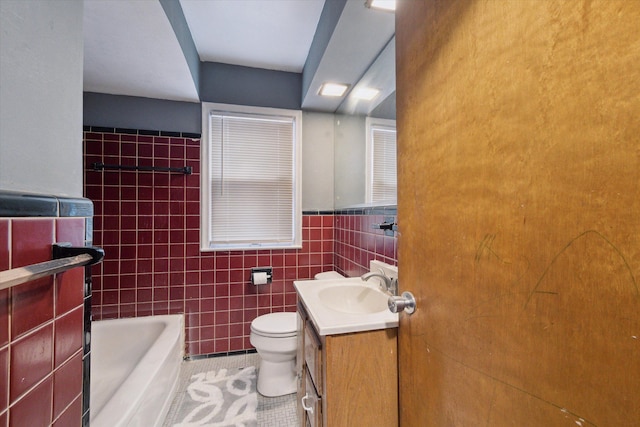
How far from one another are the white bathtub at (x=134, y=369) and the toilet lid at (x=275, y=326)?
568 millimetres

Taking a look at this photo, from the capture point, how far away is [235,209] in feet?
7.57

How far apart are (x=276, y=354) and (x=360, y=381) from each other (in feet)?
3.25

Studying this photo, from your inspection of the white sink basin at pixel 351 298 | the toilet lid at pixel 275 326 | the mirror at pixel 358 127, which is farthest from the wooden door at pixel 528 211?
the toilet lid at pixel 275 326

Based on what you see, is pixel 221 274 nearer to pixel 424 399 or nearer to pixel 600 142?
pixel 424 399

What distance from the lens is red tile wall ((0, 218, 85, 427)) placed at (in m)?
0.50

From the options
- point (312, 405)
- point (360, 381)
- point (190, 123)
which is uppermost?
point (190, 123)

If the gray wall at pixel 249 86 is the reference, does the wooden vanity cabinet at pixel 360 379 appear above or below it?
below

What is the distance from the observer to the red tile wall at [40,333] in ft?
1.65

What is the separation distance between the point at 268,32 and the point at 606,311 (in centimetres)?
220

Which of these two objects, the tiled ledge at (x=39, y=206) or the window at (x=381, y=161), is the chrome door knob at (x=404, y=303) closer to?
the window at (x=381, y=161)

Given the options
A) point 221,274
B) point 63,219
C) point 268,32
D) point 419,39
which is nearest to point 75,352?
point 63,219

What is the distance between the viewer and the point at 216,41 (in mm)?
1933

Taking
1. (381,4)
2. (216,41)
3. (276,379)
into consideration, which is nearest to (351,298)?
(276,379)

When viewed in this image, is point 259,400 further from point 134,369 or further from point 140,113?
point 140,113
